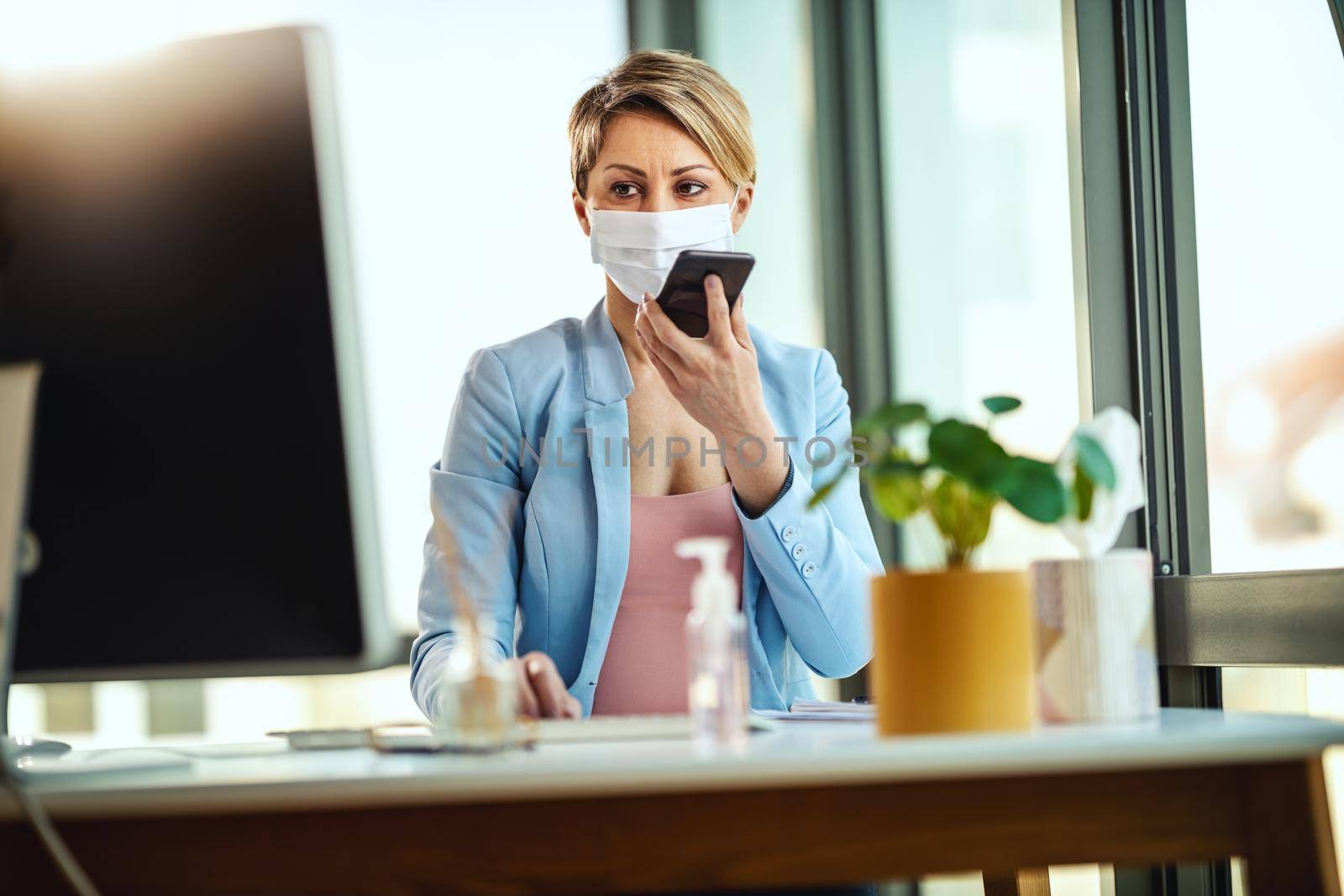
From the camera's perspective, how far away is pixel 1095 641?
0.89m

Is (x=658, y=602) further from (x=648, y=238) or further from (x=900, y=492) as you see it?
(x=900, y=492)

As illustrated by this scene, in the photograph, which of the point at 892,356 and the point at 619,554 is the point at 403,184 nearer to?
the point at 892,356

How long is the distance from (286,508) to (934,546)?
1.55 feet

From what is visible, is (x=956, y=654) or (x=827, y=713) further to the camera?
(x=827, y=713)

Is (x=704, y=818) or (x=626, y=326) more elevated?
(x=626, y=326)

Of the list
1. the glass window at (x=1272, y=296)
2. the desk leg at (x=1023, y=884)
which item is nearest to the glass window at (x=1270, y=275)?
the glass window at (x=1272, y=296)

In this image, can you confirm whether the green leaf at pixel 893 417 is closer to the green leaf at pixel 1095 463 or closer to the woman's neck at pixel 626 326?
the green leaf at pixel 1095 463

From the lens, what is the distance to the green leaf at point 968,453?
84 cm

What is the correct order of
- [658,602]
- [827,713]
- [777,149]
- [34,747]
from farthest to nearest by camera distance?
[777,149] → [658,602] → [827,713] → [34,747]

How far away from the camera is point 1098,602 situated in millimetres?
892

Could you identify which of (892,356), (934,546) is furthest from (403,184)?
(934,546)

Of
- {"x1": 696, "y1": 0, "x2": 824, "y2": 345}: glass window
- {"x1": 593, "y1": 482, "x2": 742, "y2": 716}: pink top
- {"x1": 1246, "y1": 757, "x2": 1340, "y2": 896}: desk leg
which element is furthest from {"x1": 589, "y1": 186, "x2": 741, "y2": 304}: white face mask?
{"x1": 696, "y1": 0, "x2": 824, "y2": 345}: glass window

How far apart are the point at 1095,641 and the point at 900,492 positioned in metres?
0.18

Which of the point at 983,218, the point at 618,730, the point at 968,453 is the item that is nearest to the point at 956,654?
the point at 968,453
